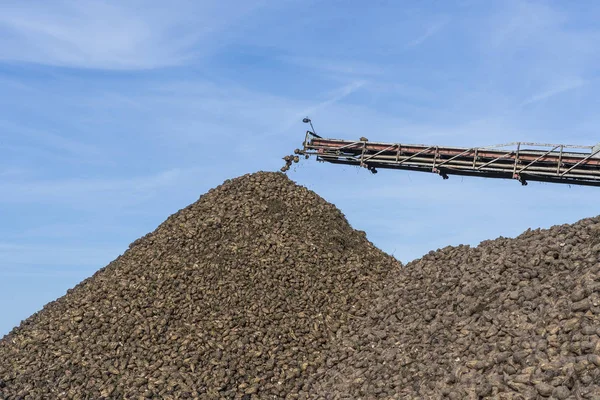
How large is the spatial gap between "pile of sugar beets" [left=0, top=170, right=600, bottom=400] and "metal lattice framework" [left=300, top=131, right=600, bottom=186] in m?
2.61

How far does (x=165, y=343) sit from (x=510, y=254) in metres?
10.1

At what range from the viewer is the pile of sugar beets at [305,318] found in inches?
632

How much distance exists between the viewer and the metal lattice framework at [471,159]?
82.8 ft

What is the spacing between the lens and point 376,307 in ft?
72.3

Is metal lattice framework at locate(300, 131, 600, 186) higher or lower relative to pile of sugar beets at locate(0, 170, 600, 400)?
higher

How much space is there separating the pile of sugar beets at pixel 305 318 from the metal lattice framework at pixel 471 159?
8.57 ft

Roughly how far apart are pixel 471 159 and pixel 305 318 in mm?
9034

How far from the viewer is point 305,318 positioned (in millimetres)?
21969

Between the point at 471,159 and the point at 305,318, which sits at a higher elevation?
the point at 471,159

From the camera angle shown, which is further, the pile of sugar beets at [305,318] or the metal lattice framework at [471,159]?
the metal lattice framework at [471,159]

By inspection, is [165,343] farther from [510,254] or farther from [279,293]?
[510,254]

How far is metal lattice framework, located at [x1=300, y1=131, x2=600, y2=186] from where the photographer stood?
82.8ft

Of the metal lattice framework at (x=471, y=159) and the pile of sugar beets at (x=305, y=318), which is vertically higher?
the metal lattice framework at (x=471, y=159)

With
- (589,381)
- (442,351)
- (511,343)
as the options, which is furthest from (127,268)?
(589,381)
